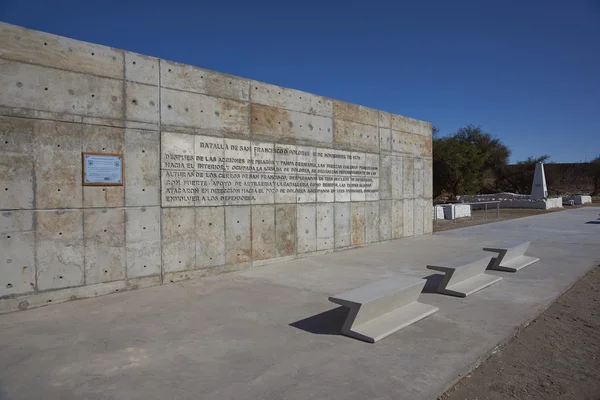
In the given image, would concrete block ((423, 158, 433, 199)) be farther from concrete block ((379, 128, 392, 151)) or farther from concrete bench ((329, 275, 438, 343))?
concrete bench ((329, 275, 438, 343))

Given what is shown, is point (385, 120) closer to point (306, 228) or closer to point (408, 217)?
point (408, 217)

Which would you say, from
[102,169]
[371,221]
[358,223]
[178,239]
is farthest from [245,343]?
[371,221]

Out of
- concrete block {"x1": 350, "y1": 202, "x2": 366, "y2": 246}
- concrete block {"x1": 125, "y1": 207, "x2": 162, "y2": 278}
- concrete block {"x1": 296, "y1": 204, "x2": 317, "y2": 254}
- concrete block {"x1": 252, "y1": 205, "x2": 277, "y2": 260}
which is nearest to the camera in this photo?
concrete block {"x1": 125, "y1": 207, "x2": 162, "y2": 278}

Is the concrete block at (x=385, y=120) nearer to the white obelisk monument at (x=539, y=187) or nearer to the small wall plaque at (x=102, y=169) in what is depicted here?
the small wall plaque at (x=102, y=169)

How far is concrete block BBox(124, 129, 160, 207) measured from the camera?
6.35 metres

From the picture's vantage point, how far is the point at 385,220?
1159 cm

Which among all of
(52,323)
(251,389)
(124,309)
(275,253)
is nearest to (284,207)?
(275,253)

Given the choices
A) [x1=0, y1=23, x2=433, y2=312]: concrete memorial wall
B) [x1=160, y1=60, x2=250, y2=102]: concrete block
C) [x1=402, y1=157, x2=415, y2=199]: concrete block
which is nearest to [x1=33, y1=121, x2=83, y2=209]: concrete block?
[x1=0, y1=23, x2=433, y2=312]: concrete memorial wall

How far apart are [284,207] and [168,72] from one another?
11.6ft

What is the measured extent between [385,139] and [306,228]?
409cm

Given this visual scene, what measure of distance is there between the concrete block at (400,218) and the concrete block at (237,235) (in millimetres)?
5430

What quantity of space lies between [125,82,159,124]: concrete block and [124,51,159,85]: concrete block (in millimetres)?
93

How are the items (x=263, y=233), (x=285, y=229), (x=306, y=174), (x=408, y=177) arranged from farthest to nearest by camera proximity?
1. (x=408, y=177)
2. (x=306, y=174)
3. (x=285, y=229)
4. (x=263, y=233)

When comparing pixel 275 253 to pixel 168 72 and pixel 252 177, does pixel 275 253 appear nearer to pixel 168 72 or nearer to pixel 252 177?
pixel 252 177
